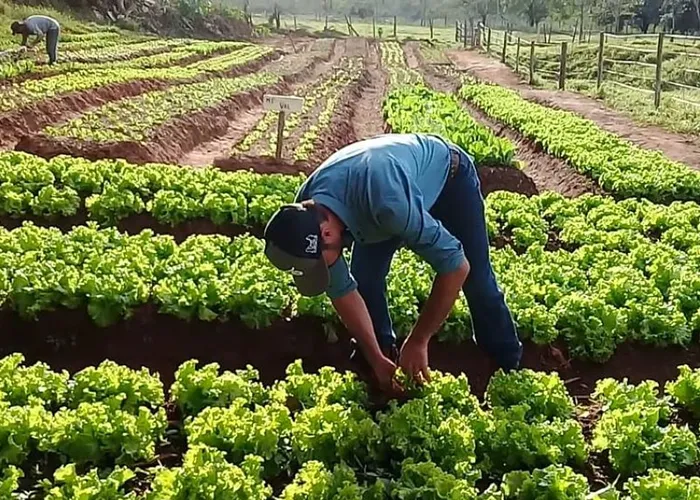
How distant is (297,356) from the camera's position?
6.58 m

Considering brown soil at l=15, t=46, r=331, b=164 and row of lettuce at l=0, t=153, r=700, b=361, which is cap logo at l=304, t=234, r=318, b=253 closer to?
row of lettuce at l=0, t=153, r=700, b=361

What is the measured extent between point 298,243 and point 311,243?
0.20ft

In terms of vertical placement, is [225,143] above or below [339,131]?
below

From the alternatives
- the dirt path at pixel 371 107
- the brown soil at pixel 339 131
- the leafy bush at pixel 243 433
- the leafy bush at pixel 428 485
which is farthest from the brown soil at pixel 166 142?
the leafy bush at pixel 428 485

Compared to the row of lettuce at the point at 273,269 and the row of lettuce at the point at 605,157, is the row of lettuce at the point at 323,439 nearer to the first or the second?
the row of lettuce at the point at 273,269

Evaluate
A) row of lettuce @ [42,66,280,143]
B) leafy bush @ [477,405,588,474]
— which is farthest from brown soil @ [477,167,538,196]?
leafy bush @ [477,405,588,474]

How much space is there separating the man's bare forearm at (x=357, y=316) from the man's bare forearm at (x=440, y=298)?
26 cm

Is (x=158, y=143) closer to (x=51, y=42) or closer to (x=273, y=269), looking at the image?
(x=273, y=269)

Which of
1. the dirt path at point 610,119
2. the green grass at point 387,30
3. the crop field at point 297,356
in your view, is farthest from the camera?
the green grass at point 387,30

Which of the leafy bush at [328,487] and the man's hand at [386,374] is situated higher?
the man's hand at [386,374]

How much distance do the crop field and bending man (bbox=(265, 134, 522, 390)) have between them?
1.49 ft

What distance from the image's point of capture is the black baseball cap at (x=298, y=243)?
372 centimetres

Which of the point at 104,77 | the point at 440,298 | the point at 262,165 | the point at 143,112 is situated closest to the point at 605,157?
the point at 262,165

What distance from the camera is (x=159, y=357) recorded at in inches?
257
